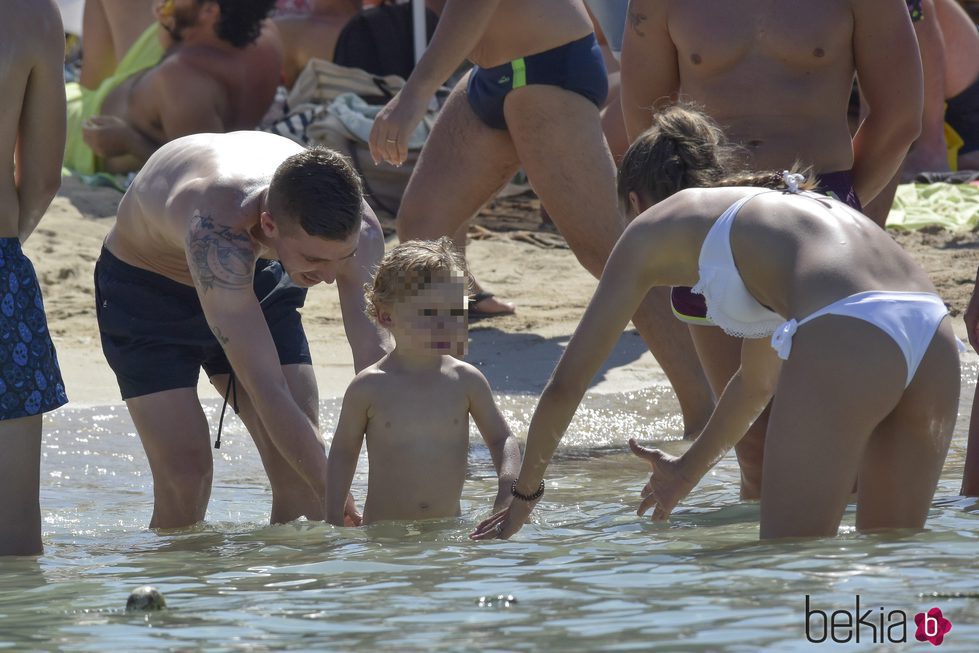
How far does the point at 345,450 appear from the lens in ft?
13.2

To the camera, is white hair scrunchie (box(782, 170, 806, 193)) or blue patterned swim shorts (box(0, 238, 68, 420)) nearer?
white hair scrunchie (box(782, 170, 806, 193))

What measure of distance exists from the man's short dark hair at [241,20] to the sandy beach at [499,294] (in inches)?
51.8

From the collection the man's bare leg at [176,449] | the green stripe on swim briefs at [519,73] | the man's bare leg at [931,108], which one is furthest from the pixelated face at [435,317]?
the man's bare leg at [931,108]

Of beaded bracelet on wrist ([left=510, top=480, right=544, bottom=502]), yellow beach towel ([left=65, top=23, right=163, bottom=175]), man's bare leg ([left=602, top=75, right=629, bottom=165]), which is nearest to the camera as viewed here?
beaded bracelet on wrist ([left=510, top=480, right=544, bottom=502])

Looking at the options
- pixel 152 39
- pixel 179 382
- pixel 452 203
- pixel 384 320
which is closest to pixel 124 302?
pixel 179 382

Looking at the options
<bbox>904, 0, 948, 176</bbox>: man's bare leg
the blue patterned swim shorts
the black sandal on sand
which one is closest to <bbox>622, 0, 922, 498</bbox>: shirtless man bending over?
the blue patterned swim shorts

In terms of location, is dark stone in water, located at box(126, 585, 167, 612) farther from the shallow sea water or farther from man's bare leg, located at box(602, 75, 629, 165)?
man's bare leg, located at box(602, 75, 629, 165)

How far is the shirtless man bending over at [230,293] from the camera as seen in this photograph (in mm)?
3803

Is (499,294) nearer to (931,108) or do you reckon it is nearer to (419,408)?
(931,108)

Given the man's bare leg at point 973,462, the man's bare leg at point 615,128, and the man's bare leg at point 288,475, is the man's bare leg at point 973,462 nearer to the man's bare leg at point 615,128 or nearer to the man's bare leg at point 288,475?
the man's bare leg at point 288,475

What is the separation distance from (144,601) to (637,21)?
2466 mm

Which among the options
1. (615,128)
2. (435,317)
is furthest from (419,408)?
(615,128)

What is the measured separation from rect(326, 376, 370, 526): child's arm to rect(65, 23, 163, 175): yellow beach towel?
649cm

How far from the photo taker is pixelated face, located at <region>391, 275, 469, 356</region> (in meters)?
3.98
